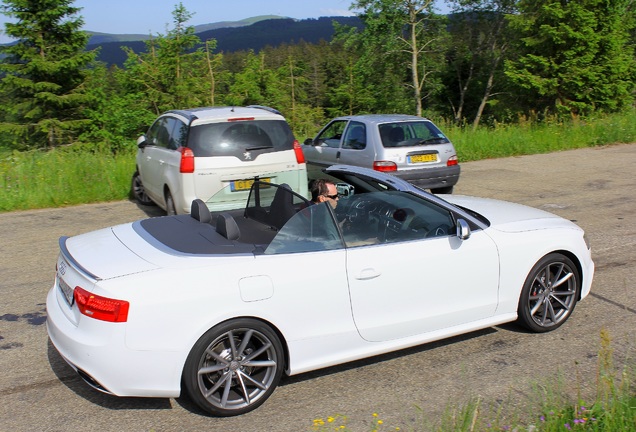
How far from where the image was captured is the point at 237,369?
13.9ft

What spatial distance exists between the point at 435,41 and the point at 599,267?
93.2 ft

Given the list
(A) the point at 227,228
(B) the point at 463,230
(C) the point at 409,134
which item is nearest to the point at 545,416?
(B) the point at 463,230

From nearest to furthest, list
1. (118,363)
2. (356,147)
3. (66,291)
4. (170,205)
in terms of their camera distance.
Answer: (118,363) < (66,291) < (170,205) < (356,147)

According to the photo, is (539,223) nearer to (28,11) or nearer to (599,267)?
(599,267)

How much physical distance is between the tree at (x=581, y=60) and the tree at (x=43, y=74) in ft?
66.9

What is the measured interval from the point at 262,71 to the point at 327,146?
24650 millimetres

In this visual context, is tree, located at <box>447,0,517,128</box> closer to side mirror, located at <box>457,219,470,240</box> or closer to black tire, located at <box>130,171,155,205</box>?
black tire, located at <box>130,171,155,205</box>

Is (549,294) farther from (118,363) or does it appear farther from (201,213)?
(118,363)

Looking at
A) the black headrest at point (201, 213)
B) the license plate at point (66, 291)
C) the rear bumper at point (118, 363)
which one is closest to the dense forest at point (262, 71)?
the black headrest at point (201, 213)

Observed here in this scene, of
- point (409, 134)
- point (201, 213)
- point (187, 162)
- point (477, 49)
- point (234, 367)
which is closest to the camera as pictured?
point (234, 367)

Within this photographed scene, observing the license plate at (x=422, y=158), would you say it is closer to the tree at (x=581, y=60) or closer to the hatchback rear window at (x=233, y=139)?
the hatchback rear window at (x=233, y=139)

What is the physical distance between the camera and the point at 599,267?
23.8ft

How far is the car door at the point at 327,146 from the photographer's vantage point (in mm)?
12367

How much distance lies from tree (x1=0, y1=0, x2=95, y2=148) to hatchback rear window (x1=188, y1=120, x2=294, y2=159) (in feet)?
79.7
